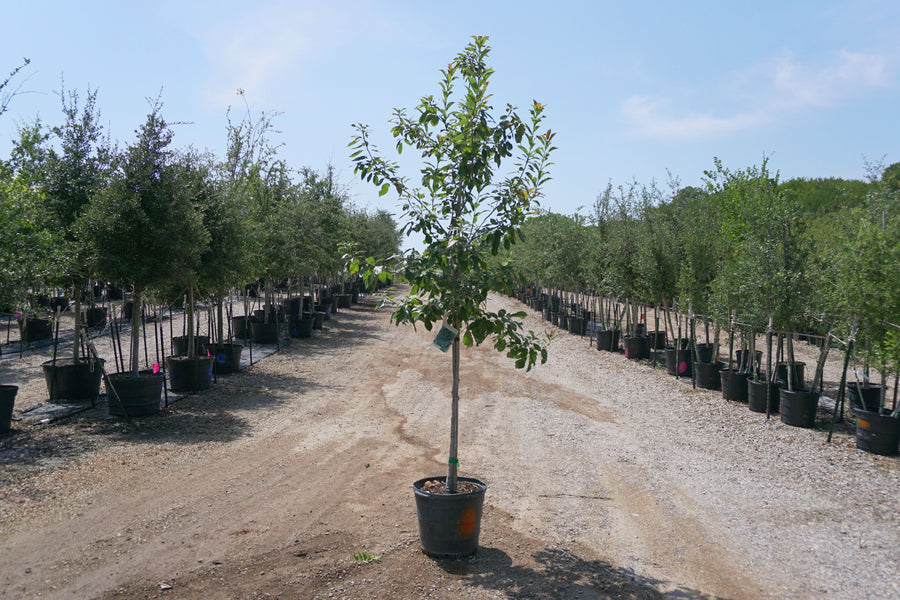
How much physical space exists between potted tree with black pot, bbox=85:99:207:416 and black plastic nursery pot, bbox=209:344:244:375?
359cm

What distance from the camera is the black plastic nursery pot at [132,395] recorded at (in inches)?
379

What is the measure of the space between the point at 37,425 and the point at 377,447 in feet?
17.0

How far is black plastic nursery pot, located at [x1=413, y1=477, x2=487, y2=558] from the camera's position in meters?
4.90

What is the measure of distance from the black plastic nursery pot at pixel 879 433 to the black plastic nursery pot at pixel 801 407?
1.26 meters

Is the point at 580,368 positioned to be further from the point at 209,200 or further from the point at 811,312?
the point at 209,200

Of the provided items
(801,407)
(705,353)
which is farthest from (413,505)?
(705,353)

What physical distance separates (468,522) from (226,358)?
10674 millimetres

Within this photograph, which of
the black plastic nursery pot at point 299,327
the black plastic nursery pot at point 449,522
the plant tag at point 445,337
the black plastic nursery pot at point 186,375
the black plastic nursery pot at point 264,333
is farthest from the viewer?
the black plastic nursery pot at point 299,327

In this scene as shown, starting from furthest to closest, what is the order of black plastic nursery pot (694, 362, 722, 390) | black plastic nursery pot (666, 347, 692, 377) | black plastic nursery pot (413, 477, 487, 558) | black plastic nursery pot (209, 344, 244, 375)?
black plastic nursery pot (666, 347, 692, 377) < black plastic nursery pot (209, 344, 244, 375) < black plastic nursery pot (694, 362, 722, 390) < black plastic nursery pot (413, 477, 487, 558)

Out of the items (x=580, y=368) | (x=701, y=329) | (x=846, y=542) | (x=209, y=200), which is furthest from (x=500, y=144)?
(x=701, y=329)

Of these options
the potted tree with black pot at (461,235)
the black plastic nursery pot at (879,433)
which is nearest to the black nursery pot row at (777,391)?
the black plastic nursery pot at (879,433)

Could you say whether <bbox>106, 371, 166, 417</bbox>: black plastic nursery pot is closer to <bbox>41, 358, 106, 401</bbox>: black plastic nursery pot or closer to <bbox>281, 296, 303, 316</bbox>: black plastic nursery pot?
<bbox>41, 358, 106, 401</bbox>: black plastic nursery pot

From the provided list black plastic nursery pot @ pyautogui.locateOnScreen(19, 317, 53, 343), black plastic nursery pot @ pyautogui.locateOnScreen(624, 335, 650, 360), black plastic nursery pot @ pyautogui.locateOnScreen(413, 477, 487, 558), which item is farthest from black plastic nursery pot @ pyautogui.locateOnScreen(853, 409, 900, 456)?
black plastic nursery pot @ pyautogui.locateOnScreen(19, 317, 53, 343)

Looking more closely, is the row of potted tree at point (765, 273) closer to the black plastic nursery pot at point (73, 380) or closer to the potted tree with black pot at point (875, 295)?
→ the potted tree with black pot at point (875, 295)
